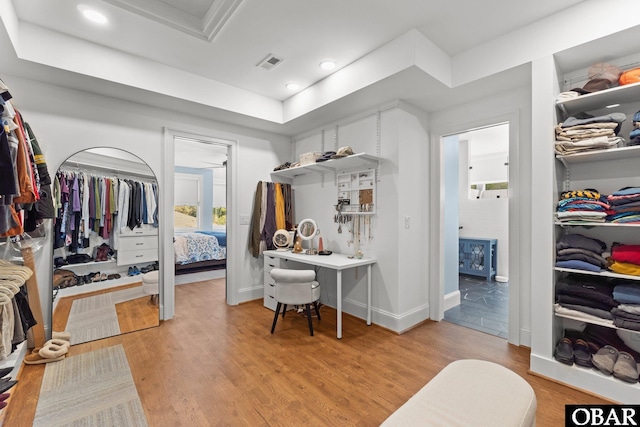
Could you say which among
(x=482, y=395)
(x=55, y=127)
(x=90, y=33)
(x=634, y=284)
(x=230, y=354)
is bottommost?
(x=230, y=354)

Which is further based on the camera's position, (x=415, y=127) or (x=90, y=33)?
(x=415, y=127)

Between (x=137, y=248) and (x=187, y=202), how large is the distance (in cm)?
493

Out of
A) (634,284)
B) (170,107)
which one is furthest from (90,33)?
(634,284)

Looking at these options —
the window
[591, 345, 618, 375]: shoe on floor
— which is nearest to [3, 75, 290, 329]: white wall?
[591, 345, 618, 375]: shoe on floor

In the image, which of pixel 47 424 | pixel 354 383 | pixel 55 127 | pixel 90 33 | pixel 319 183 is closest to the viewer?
pixel 47 424

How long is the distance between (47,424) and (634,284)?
3.91 m

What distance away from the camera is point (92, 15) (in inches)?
91.4

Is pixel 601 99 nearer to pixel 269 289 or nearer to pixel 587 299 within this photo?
pixel 587 299

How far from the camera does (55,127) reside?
2.85 meters

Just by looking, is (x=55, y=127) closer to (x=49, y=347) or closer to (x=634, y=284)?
(x=49, y=347)

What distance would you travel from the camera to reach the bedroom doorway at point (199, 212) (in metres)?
5.44

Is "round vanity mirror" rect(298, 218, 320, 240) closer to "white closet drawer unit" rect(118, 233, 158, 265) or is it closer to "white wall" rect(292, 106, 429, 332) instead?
"white wall" rect(292, 106, 429, 332)

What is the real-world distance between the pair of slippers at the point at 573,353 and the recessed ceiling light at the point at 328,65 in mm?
3161

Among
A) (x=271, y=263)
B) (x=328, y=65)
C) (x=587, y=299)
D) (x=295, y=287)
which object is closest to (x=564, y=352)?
(x=587, y=299)
